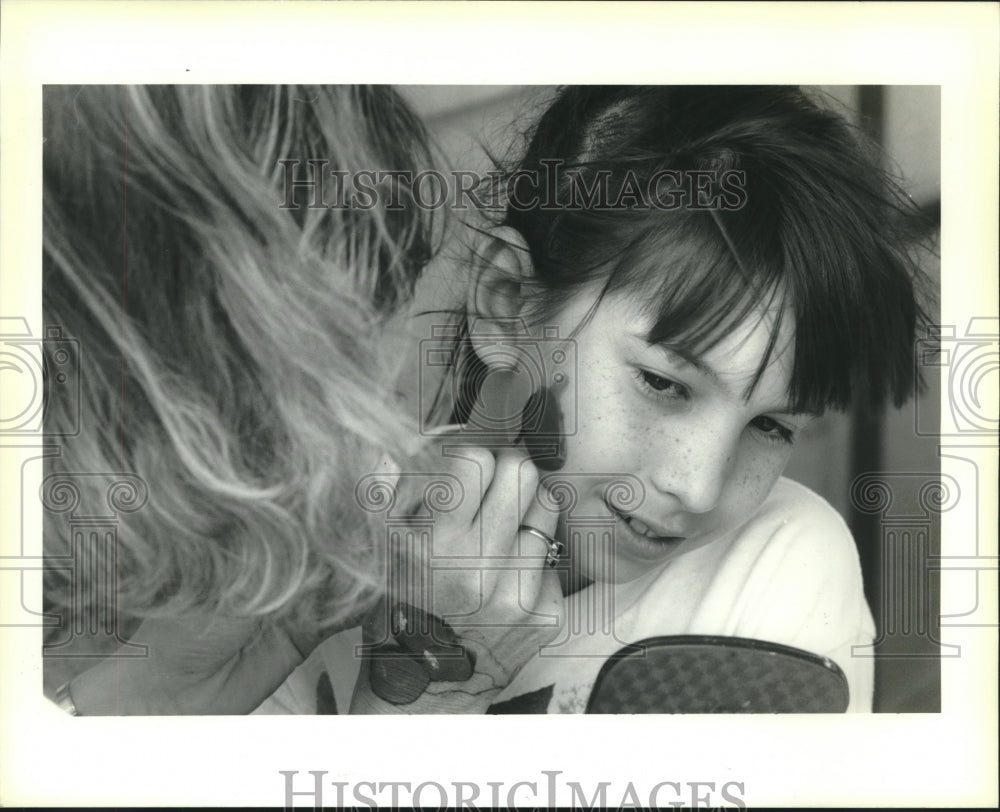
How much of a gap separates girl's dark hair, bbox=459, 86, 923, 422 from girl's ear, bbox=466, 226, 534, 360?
0.06 ft

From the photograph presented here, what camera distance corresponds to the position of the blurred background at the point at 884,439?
1.28 meters

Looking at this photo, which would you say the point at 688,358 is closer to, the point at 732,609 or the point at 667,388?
the point at 667,388

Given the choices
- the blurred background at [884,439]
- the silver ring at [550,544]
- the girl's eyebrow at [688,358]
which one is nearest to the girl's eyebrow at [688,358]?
the girl's eyebrow at [688,358]

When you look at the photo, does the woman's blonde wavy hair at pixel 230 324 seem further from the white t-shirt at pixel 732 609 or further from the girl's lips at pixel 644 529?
the girl's lips at pixel 644 529

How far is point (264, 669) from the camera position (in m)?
1.30

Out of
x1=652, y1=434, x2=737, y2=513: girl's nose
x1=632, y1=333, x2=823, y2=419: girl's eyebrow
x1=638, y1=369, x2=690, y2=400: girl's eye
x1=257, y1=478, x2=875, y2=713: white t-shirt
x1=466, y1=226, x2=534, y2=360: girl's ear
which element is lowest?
x1=257, y1=478, x2=875, y2=713: white t-shirt

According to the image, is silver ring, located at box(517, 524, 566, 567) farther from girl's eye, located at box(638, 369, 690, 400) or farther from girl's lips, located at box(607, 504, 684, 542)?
girl's eye, located at box(638, 369, 690, 400)

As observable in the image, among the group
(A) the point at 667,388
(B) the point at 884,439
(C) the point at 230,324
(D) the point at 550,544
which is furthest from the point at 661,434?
(C) the point at 230,324

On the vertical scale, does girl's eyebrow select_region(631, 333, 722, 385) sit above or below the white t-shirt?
above

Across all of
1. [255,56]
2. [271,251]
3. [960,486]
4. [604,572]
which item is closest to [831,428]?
[960,486]

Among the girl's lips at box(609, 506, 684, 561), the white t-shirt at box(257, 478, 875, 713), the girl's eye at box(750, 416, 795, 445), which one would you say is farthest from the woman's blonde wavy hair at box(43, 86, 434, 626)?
the girl's eye at box(750, 416, 795, 445)

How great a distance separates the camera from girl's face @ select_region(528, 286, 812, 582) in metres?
1.27

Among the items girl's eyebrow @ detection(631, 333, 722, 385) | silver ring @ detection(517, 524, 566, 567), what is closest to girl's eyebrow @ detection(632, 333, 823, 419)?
girl's eyebrow @ detection(631, 333, 722, 385)

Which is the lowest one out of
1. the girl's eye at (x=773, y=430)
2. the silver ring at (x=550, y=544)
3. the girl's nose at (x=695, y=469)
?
the silver ring at (x=550, y=544)
